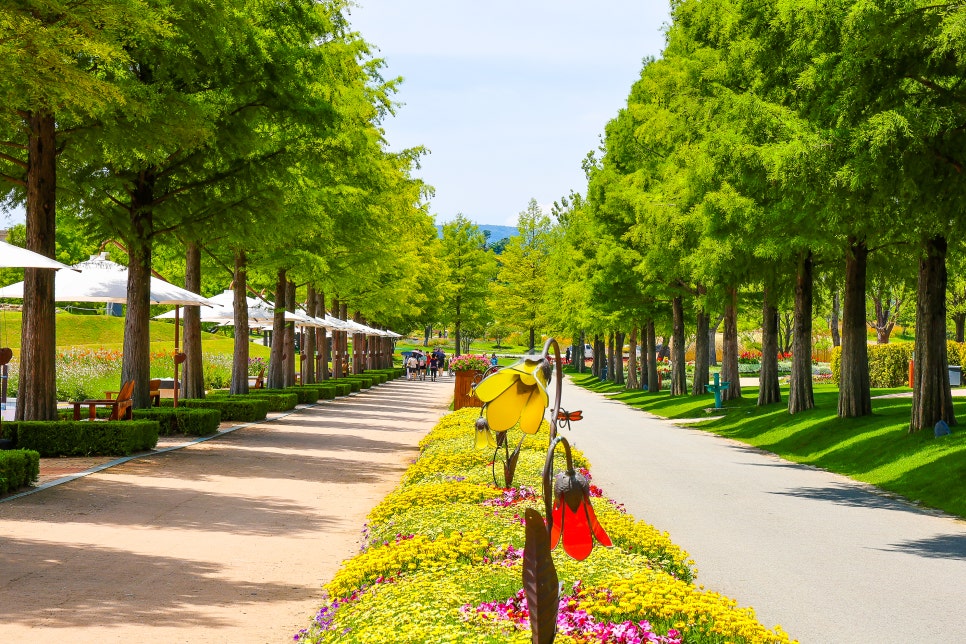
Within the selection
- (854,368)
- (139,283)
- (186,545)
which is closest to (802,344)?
(854,368)

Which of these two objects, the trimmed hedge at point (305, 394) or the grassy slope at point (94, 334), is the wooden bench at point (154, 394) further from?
the grassy slope at point (94, 334)

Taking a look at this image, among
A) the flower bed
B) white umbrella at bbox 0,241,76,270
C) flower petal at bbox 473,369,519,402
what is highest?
white umbrella at bbox 0,241,76,270

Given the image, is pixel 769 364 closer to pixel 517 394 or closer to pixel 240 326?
pixel 240 326

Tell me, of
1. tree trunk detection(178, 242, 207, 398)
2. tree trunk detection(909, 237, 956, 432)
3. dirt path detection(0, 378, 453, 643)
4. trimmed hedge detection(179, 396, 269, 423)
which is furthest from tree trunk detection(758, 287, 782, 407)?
dirt path detection(0, 378, 453, 643)

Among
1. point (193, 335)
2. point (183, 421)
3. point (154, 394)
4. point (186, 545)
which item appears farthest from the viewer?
point (193, 335)

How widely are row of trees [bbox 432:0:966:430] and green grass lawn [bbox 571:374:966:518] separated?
0.79 metres

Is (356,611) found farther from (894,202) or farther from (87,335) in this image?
(87,335)

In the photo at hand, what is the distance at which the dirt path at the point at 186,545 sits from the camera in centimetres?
666

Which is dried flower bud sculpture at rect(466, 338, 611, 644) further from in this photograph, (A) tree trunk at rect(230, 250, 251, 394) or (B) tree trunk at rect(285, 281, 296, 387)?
(B) tree trunk at rect(285, 281, 296, 387)

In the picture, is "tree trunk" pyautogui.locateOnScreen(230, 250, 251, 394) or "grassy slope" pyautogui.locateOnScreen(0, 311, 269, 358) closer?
"tree trunk" pyautogui.locateOnScreen(230, 250, 251, 394)

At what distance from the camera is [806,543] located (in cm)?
1059

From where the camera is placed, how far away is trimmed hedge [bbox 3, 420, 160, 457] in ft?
48.3

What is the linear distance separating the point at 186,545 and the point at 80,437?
675 centimetres

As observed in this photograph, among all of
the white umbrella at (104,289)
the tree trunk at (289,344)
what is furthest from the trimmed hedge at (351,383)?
the white umbrella at (104,289)
